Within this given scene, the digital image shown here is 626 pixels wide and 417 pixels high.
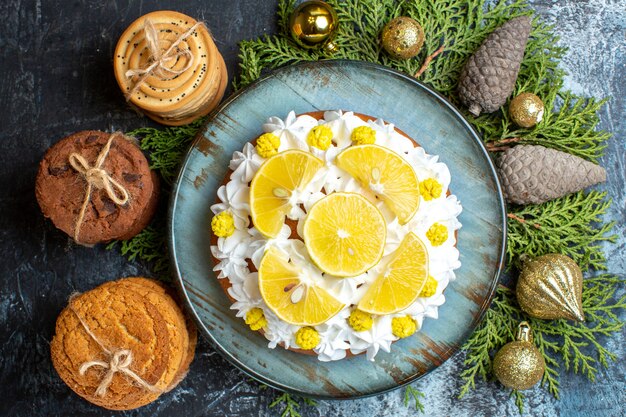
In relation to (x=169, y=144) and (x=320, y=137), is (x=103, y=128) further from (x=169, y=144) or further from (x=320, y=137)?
(x=320, y=137)

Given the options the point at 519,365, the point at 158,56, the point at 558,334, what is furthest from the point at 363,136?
the point at 558,334

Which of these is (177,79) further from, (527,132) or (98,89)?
(527,132)

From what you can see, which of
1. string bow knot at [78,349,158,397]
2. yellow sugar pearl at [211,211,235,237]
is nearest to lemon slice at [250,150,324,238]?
yellow sugar pearl at [211,211,235,237]

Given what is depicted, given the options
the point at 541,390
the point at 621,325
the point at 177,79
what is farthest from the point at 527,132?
the point at 177,79

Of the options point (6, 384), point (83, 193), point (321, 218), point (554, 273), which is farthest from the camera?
point (6, 384)

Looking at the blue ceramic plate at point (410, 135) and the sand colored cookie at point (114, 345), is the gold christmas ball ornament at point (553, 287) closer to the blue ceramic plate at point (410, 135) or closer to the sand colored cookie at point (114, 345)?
the blue ceramic plate at point (410, 135)

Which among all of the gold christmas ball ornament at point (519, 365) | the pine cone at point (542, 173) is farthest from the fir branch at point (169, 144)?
the gold christmas ball ornament at point (519, 365)
